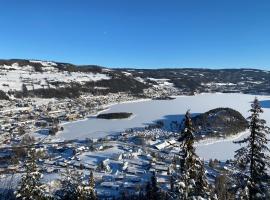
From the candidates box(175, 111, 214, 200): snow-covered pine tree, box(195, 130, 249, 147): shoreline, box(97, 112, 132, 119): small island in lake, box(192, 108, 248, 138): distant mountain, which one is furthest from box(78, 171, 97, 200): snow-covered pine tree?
box(97, 112, 132, 119): small island in lake

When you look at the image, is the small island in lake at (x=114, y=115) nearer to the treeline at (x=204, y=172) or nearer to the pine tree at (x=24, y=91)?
the pine tree at (x=24, y=91)

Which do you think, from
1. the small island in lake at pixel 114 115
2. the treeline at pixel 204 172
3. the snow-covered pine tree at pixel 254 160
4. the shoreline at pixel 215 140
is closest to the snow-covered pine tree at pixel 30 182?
the treeline at pixel 204 172

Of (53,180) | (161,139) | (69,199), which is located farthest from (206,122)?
(69,199)

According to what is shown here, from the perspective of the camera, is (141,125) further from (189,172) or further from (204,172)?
(189,172)

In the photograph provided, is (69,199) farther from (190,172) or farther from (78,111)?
(78,111)

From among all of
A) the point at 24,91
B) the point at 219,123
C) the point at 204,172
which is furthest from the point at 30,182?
the point at 24,91

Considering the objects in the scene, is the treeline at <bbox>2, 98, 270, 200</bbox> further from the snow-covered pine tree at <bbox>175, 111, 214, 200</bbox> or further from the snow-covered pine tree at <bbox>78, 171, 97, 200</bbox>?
the snow-covered pine tree at <bbox>78, 171, 97, 200</bbox>
